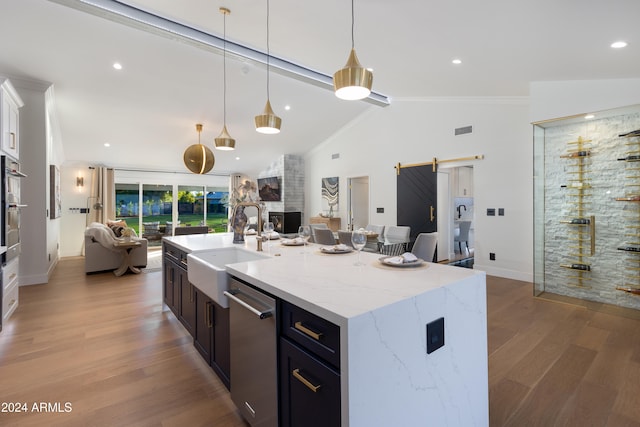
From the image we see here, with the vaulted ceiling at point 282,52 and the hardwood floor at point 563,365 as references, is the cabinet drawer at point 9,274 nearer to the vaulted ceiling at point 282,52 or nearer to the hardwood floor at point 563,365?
the vaulted ceiling at point 282,52

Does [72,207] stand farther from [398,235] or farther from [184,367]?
[398,235]

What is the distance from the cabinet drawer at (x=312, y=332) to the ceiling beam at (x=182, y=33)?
4095mm

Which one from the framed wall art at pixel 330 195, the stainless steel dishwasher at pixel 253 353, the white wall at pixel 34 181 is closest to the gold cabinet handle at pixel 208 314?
the stainless steel dishwasher at pixel 253 353

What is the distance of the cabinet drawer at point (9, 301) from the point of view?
120 inches

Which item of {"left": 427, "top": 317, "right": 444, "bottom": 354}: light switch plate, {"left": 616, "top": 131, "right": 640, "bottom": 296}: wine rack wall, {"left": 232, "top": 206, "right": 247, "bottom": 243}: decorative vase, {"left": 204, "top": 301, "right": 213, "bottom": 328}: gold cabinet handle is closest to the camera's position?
{"left": 427, "top": 317, "right": 444, "bottom": 354}: light switch plate

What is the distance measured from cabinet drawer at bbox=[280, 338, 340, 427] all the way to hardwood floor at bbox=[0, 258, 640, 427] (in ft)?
2.38

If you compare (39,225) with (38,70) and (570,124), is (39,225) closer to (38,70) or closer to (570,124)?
(38,70)

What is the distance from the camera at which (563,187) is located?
391 cm

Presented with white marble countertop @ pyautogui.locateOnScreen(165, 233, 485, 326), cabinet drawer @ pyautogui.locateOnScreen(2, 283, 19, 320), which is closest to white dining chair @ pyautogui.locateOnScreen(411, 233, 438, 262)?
white marble countertop @ pyautogui.locateOnScreen(165, 233, 485, 326)

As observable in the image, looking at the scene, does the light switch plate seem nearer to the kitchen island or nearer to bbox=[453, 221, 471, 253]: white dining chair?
the kitchen island

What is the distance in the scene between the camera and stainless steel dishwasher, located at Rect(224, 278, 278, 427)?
1.34m

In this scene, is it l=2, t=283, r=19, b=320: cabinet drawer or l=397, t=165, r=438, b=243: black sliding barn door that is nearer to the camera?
l=2, t=283, r=19, b=320: cabinet drawer

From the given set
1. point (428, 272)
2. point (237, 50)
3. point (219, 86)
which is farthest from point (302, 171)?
point (428, 272)

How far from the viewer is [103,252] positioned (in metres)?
5.53
